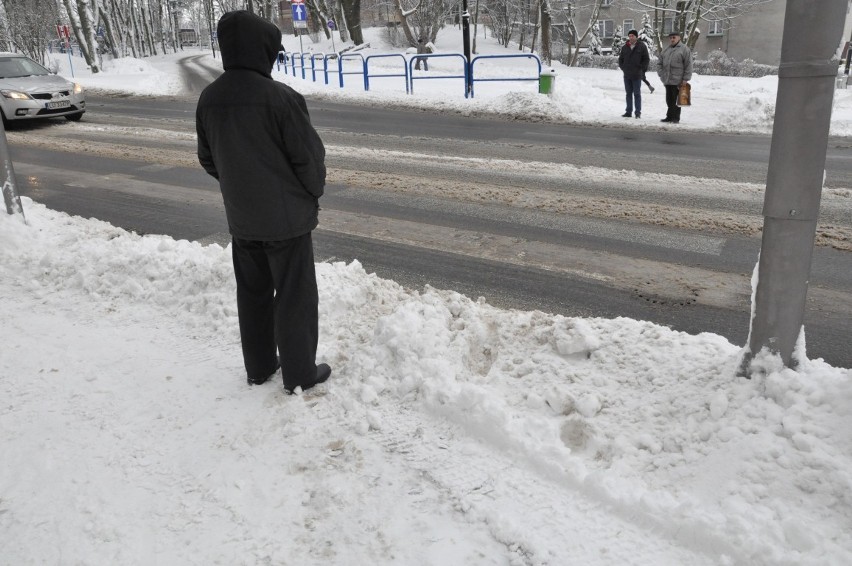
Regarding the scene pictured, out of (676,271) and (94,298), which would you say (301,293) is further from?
(676,271)

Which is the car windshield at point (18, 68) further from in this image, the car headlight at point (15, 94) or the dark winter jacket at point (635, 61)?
the dark winter jacket at point (635, 61)

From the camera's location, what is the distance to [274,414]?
3.37m

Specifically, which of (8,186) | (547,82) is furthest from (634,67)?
(8,186)

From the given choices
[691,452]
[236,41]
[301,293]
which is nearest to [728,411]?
[691,452]

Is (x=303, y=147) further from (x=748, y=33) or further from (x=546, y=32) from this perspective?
(x=748, y=33)

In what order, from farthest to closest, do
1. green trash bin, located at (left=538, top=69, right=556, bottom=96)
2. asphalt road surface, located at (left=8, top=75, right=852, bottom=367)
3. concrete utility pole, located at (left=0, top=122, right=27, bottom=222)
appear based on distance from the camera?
green trash bin, located at (left=538, top=69, right=556, bottom=96) → concrete utility pole, located at (left=0, top=122, right=27, bottom=222) → asphalt road surface, located at (left=8, top=75, right=852, bottom=367)

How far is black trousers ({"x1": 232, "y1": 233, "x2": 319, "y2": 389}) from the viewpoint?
3.30 meters

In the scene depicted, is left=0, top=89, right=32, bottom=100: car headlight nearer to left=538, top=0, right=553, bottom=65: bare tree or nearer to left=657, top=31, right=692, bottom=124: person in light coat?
left=657, top=31, right=692, bottom=124: person in light coat

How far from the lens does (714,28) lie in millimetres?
41562

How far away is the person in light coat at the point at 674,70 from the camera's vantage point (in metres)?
13.5

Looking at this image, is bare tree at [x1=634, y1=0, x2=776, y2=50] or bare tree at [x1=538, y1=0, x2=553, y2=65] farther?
bare tree at [x1=538, y1=0, x2=553, y2=65]

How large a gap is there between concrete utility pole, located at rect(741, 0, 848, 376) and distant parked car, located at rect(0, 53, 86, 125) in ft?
52.3

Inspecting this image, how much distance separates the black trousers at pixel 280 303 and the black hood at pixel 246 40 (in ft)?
2.79

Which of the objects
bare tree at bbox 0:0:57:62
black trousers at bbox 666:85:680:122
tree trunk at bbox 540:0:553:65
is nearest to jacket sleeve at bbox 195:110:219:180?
black trousers at bbox 666:85:680:122
